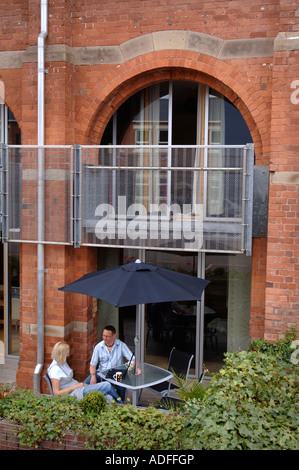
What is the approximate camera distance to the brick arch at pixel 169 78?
755 cm

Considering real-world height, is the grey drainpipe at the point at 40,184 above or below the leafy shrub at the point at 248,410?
above

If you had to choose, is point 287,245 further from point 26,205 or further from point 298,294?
point 26,205

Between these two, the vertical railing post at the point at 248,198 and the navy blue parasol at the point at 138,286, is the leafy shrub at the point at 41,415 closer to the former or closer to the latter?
the navy blue parasol at the point at 138,286

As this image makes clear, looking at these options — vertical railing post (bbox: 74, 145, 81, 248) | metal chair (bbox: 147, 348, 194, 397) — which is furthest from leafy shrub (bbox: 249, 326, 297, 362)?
vertical railing post (bbox: 74, 145, 81, 248)

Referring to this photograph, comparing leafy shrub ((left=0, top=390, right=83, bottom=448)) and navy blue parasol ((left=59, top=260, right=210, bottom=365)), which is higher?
navy blue parasol ((left=59, top=260, right=210, bottom=365))

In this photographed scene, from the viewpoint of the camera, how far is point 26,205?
8.26 metres

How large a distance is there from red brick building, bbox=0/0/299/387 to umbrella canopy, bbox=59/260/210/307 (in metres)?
Answer: 1.27

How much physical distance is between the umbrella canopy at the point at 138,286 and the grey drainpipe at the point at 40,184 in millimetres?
1832

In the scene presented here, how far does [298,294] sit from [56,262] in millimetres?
3793

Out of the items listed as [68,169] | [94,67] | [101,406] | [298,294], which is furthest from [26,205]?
[298,294]

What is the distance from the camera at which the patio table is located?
21.2ft

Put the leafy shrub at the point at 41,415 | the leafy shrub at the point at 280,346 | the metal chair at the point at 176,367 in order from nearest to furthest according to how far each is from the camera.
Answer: the leafy shrub at the point at 41,415 < the leafy shrub at the point at 280,346 < the metal chair at the point at 176,367

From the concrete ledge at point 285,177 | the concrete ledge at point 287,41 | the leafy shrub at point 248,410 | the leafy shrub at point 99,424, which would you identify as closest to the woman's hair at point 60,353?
the leafy shrub at point 99,424

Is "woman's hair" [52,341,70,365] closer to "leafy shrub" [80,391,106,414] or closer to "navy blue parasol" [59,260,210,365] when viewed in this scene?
"navy blue parasol" [59,260,210,365]
